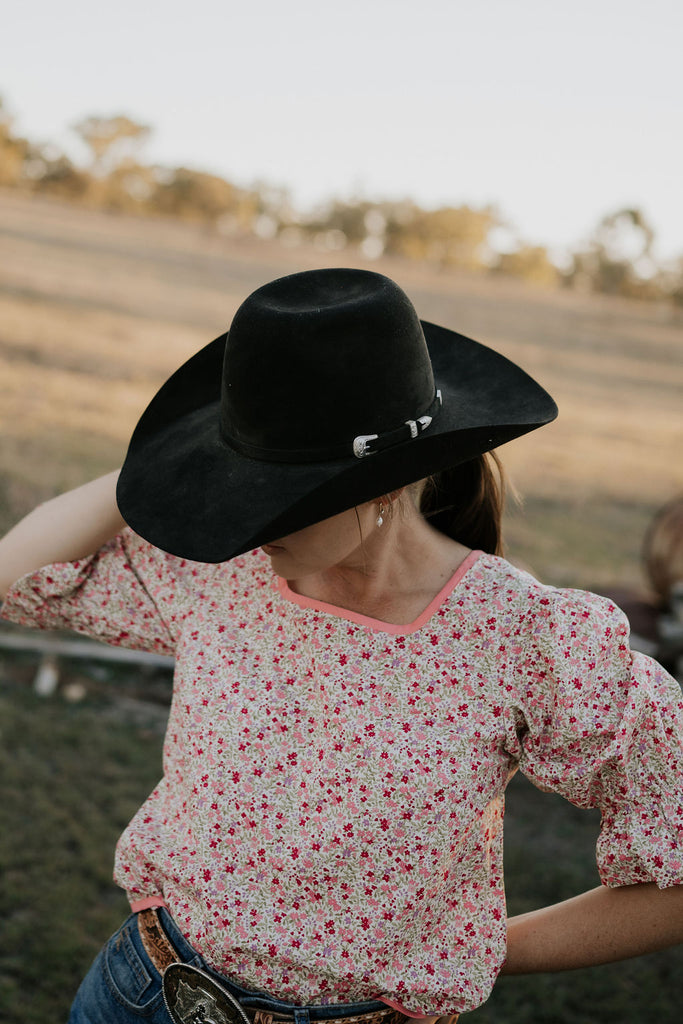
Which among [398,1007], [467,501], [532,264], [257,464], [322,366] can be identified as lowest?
[532,264]

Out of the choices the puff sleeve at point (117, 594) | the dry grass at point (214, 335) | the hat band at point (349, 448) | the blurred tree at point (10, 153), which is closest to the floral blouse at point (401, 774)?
the puff sleeve at point (117, 594)

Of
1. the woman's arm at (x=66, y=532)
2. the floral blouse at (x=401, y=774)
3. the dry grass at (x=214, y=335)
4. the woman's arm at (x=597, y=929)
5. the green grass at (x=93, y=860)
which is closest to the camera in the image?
the floral blouse at (x=401, y=774)

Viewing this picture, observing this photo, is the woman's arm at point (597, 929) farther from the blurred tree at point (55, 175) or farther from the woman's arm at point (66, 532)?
the blurred tree at point (55, 175)

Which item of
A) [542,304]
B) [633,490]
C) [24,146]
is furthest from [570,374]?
[24,146]

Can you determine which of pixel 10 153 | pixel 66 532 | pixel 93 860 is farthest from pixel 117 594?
pixel 10 153

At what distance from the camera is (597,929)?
1460 mm

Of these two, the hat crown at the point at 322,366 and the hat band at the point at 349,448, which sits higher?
the hat crown at the point at 322,366

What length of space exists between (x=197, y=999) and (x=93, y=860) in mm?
2501

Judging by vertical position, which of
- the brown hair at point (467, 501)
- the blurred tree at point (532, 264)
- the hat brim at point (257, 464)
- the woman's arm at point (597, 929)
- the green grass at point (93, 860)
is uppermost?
the hat brim at point (257, 464)

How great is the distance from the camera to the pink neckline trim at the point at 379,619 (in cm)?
140

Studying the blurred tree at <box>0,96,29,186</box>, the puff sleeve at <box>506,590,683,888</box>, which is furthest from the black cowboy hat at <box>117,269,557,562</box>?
the blurred tree at <box>0,96,29,186</box>

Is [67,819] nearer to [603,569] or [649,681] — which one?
[649,681]

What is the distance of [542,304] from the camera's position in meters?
36.2

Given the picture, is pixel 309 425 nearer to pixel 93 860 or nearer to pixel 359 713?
pixel 359 713
